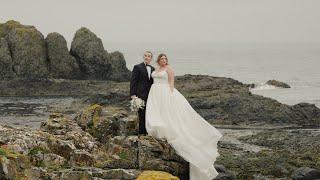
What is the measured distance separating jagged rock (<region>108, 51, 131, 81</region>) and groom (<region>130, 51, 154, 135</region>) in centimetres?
6959

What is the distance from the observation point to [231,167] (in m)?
24.8

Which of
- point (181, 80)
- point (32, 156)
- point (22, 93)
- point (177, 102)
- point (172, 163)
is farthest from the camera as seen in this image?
point (22, 93)

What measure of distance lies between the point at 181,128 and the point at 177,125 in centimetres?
16

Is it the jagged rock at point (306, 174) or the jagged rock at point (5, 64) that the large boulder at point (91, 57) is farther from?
the jagged rock at point (306, 174)

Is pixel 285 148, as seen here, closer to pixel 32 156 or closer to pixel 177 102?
pixel 177 102

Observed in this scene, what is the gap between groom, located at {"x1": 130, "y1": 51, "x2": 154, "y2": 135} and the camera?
16.3 m

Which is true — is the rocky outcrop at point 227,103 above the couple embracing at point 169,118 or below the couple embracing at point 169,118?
below

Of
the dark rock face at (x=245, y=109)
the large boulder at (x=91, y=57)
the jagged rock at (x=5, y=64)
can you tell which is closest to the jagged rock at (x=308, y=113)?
the dark rock face at (x=245, y=109)

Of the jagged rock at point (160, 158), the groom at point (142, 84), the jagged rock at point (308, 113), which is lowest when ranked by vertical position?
the jagged rock at point (308, 113)

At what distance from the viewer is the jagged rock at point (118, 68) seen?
86250 millimetres

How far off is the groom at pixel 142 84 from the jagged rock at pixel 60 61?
68.2 meters

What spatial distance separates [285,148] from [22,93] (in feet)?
160

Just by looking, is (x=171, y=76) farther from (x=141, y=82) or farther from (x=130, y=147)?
(x=130, y=147)

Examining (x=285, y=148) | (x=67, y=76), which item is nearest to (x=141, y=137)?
(x=285, y=148)
